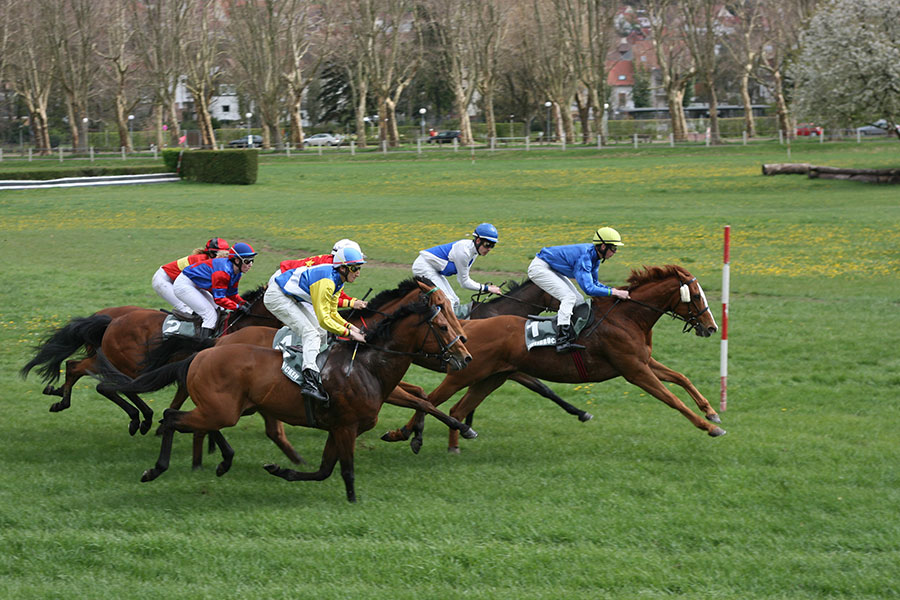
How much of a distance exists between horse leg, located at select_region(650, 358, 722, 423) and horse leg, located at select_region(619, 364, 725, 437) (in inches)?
7.8

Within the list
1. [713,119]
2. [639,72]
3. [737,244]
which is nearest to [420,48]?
[713,119]

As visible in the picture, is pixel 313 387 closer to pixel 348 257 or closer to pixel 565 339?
pixel 348 257

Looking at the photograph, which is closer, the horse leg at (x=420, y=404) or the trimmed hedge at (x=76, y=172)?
the horse leg at (x=420, y=404)

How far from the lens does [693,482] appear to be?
824 centimetres

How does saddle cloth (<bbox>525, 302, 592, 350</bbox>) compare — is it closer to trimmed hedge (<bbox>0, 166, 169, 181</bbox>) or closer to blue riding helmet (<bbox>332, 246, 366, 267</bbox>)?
blue riding helmet (<bbox>332, 246, 366, 267</bbox>)

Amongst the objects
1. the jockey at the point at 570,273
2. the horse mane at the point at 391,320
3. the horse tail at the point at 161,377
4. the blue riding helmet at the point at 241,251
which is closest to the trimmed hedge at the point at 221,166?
the blue riding helmet at the point at 241,251

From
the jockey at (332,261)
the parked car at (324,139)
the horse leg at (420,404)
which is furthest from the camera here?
the parked car at (324,139)

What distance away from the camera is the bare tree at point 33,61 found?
57688 millimetres

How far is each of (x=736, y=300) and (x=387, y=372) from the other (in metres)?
11.1

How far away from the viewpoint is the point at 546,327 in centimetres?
984

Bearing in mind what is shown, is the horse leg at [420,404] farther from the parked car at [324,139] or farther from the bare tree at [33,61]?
the parked car at [324,139]

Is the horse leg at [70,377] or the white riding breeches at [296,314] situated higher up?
the white riding breeches at [296,314]

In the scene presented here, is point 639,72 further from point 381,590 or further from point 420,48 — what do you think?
point 381,590

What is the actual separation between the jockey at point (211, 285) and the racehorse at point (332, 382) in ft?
6.46
